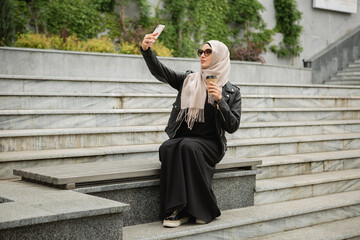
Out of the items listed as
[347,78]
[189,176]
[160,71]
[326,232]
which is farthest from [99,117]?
[347,78]

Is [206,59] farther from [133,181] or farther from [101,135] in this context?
[101,135]

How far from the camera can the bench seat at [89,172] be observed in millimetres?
3785

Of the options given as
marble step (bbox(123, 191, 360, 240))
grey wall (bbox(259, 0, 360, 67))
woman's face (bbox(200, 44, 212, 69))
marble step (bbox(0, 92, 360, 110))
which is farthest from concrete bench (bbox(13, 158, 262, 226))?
grey wall (bbox(259, 0, 360, 67))

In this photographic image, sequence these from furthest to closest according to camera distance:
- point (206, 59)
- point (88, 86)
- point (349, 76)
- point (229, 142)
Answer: point (349, 76) → point (88, 86) → point (229, 142) → point (206, 59)

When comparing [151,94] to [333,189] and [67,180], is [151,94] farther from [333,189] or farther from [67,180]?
[67,180]

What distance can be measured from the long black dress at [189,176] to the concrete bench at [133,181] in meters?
0.14

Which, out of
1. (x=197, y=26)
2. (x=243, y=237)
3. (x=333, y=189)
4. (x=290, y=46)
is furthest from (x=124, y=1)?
(x=243, y=237)

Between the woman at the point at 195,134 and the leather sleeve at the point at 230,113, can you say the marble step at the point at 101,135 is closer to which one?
the woman at the point at 195,134

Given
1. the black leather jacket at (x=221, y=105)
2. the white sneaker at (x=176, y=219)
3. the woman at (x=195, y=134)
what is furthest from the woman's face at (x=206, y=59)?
the white sneaker at (x=176, y=219)

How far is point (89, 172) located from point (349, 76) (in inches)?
384

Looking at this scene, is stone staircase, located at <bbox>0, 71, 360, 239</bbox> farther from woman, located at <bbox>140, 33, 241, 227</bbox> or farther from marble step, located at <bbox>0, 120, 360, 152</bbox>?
woman, located at <bbox>140, 33, 241, 227</bbox>

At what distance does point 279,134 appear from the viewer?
709cm

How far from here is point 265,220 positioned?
15.3 ft

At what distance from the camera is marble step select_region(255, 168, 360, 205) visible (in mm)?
5293
